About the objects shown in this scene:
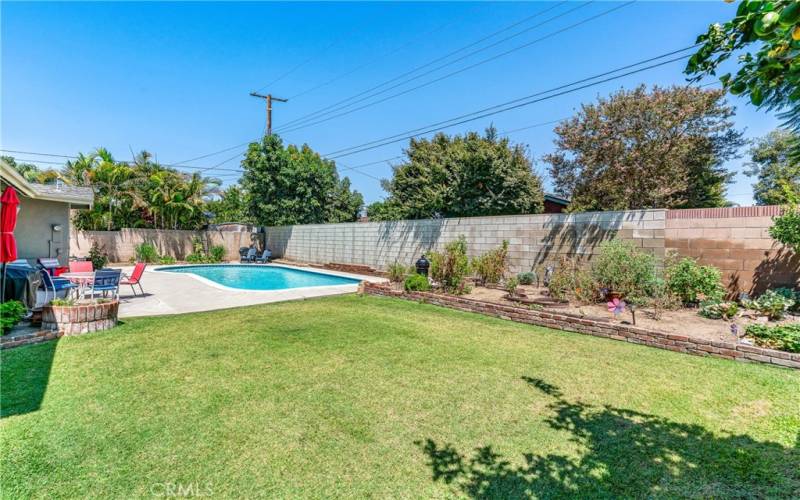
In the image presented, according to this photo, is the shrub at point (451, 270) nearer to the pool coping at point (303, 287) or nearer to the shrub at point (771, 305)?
the pool coping at point (303, 287)

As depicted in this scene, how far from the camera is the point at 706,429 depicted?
11.1 ft

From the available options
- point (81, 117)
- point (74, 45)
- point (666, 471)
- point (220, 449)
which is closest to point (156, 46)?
point (74, 45)

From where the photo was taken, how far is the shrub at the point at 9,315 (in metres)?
5.69

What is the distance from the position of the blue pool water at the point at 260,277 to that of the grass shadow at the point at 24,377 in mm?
8901

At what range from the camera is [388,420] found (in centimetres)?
356

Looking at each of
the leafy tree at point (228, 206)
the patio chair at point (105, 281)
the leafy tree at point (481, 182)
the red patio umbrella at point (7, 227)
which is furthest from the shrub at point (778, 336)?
the leafy tree at point (228, 206)

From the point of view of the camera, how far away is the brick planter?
598 cm

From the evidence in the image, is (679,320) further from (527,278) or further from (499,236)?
→ (499,236)

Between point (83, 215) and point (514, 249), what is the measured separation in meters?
22.4

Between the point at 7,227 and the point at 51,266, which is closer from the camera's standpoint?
the point at 7,227

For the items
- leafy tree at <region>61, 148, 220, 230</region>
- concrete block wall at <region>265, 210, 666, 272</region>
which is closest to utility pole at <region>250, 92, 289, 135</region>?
leafy tree at <region>61, 148, 220, 230</region>

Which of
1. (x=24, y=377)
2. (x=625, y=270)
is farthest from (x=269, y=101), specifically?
(x=625, y=270)

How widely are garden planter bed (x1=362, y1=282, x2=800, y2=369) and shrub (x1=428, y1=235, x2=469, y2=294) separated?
2.48 ft

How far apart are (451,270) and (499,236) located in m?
2.50
